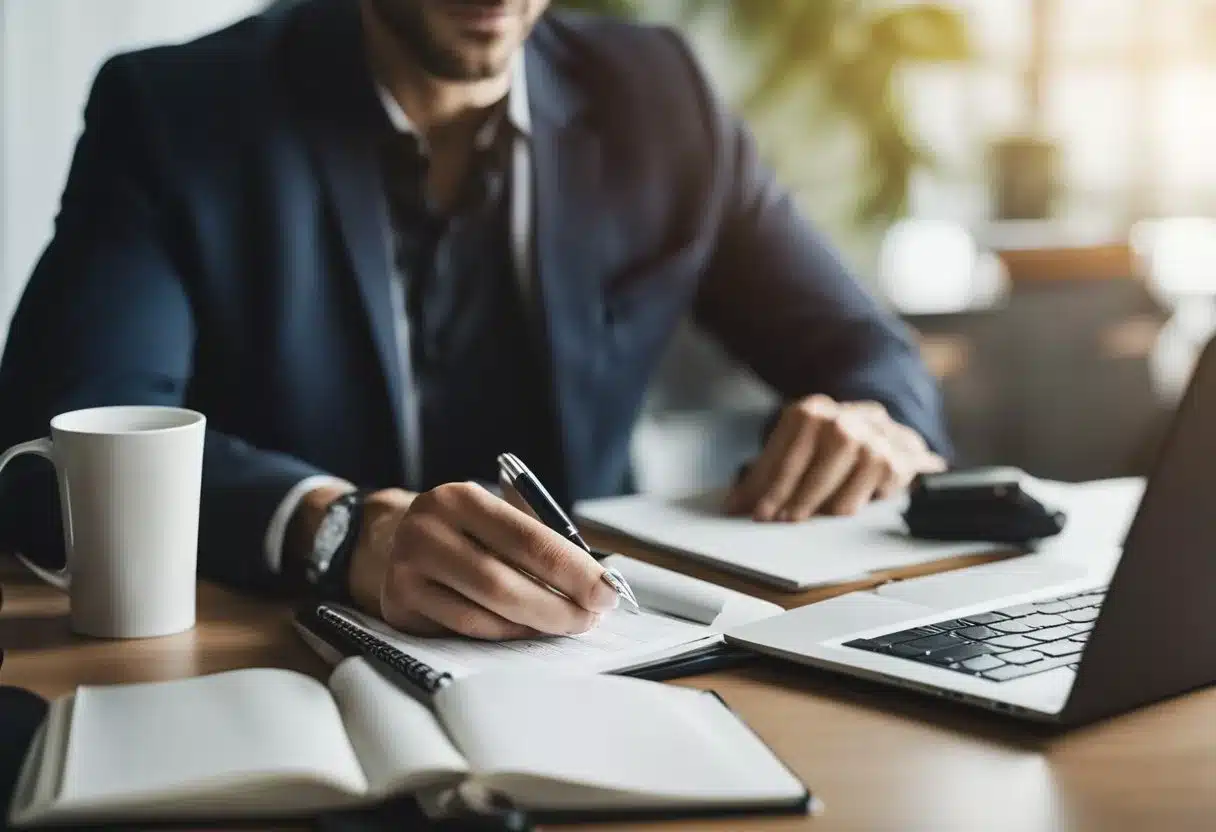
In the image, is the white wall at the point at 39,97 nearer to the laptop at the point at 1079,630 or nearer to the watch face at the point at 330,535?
the watch face at the point at 330,535

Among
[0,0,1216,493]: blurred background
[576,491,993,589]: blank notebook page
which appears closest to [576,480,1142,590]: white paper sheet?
[576,491,993,589]: blank notebook page

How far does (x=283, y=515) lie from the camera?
0.95 metres

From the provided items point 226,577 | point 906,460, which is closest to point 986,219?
point 906,460

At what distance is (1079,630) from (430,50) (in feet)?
3.04

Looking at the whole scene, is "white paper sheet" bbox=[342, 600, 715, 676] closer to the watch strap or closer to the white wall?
the watch strap

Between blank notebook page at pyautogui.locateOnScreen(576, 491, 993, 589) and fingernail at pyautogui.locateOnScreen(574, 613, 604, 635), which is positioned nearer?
fingernail at pyautogui.locateOnScreen(574, 613, 604, 635)

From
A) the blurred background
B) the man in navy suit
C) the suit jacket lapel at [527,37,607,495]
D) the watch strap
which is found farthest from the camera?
the blurred background

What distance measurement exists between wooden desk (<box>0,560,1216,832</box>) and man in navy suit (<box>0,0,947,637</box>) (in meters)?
0.26

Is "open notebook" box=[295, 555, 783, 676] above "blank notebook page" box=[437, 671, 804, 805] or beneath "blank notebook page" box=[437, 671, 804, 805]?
beneath

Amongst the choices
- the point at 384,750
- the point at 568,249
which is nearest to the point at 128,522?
the point at 384,750

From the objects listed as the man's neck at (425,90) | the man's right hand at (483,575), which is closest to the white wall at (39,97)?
the man's neck at (425,90)

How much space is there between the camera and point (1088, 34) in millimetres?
3949

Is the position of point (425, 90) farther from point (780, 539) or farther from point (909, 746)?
point (909, 746)

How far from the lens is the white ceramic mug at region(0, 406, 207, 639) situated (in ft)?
2.57
